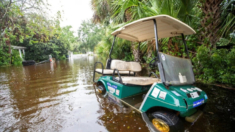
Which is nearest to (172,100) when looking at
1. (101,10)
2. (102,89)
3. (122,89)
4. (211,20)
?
(122,89)

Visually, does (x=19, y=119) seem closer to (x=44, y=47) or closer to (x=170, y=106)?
(x=170, y=106)

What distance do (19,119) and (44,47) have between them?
22897 mm

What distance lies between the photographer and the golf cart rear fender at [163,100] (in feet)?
5.69

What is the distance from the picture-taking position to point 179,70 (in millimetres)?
2352

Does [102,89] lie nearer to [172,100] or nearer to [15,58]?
[172,100]

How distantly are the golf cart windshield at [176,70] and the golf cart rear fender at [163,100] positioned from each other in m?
0.18

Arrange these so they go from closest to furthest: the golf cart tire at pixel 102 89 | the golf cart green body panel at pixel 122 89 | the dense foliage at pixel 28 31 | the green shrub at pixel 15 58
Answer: the golf cart green body panel at pixel 122 89, the golf cart tire at pixel 102 89, the dense foliage at pixel 28 31, the green shrub at pixel 15 58

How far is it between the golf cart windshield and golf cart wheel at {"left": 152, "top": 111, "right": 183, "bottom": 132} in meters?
0.51

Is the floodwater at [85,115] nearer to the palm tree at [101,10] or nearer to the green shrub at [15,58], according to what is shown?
the palm tree at [101,10]

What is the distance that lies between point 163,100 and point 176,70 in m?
0.73

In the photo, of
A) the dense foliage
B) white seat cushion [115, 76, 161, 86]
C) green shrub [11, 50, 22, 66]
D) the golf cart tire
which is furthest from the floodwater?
green shrub [11, 50, 22, 66]

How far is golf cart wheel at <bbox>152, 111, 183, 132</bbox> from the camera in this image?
5.90 feet

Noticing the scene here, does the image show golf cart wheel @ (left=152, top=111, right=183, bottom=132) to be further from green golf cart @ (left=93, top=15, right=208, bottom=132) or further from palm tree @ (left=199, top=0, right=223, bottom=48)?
palm tree @ (left=199, top=0, right=223, bottom=48)

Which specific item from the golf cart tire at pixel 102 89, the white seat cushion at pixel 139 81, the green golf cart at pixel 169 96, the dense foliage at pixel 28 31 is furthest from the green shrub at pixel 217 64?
the dense foliage at pixel 28 31
